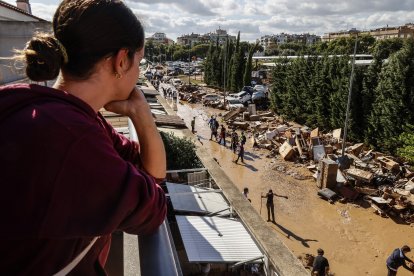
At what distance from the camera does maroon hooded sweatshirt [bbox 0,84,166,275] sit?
75 cm

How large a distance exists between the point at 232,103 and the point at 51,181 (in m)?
32.8

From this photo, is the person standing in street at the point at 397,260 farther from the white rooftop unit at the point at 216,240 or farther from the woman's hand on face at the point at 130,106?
the woman's hand on face at the point at 130,106

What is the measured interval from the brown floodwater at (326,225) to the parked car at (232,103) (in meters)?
14.6

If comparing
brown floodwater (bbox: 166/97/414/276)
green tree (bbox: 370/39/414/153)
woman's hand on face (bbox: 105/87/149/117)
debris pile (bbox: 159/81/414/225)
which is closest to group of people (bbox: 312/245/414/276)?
brown floodwater (bbox: 166/97/414/276)

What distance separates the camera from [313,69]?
80.3 feet

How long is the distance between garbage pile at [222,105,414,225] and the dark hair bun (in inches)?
554

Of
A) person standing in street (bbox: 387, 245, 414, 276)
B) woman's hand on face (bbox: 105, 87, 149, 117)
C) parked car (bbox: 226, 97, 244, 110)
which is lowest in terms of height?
person standing in street (bbox: 387, 245, 414, 276)

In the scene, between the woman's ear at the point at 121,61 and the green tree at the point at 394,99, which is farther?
the green tree at the point at 394,99

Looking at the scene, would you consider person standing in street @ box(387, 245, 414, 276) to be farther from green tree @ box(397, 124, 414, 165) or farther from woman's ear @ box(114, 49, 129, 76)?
woman's ear @ box(114, 49, 129, 76)

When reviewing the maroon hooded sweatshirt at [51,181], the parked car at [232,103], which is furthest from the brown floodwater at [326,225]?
the parked car at [232,103]

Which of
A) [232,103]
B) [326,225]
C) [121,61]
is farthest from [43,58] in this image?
[232,103]

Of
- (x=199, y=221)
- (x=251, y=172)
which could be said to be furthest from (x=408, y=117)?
(x=199, y=221)

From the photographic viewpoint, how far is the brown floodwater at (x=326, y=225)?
1034cm

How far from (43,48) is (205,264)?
5489mm
